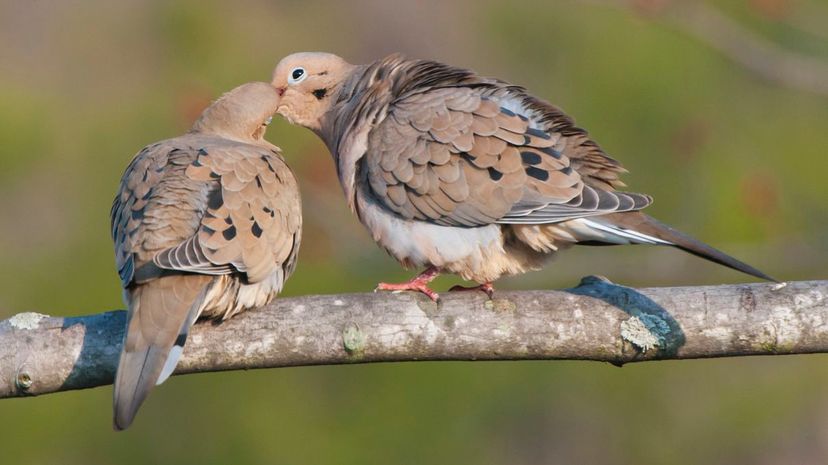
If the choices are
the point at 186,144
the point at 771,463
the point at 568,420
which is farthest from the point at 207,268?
the point at 771,463

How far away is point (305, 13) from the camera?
23.4ft

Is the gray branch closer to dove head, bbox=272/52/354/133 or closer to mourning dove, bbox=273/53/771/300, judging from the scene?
mourning dove, bbox=273/53/771/300

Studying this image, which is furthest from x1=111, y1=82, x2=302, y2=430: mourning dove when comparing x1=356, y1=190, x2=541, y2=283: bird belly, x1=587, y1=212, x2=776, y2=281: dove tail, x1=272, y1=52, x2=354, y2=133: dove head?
x1=587, y1=212, x2=776, y2=281: dove tail

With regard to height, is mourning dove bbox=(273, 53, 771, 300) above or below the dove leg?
above

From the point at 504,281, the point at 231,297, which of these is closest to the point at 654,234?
the point at 231,297

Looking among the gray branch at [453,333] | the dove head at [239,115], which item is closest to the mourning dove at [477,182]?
the gray branch at [453,333]

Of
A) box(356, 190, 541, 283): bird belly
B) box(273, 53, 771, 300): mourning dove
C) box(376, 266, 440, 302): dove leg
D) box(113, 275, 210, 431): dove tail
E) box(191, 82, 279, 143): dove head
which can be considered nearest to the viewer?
box(113, 275, 210, 431): dove tail

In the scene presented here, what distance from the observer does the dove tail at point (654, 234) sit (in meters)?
3.18

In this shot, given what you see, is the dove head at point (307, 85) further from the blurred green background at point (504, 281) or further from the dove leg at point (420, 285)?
the dove leg at point (420, 285)

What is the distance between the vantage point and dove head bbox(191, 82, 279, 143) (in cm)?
421

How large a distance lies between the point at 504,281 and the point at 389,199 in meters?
1.51

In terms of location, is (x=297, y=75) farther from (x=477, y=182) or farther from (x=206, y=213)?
(x=206, y=213)

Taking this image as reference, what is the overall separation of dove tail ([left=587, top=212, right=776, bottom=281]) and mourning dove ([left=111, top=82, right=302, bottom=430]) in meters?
0.98

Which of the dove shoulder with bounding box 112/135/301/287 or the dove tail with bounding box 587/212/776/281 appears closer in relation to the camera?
the dove tail with bounding box 587/212/776/281
